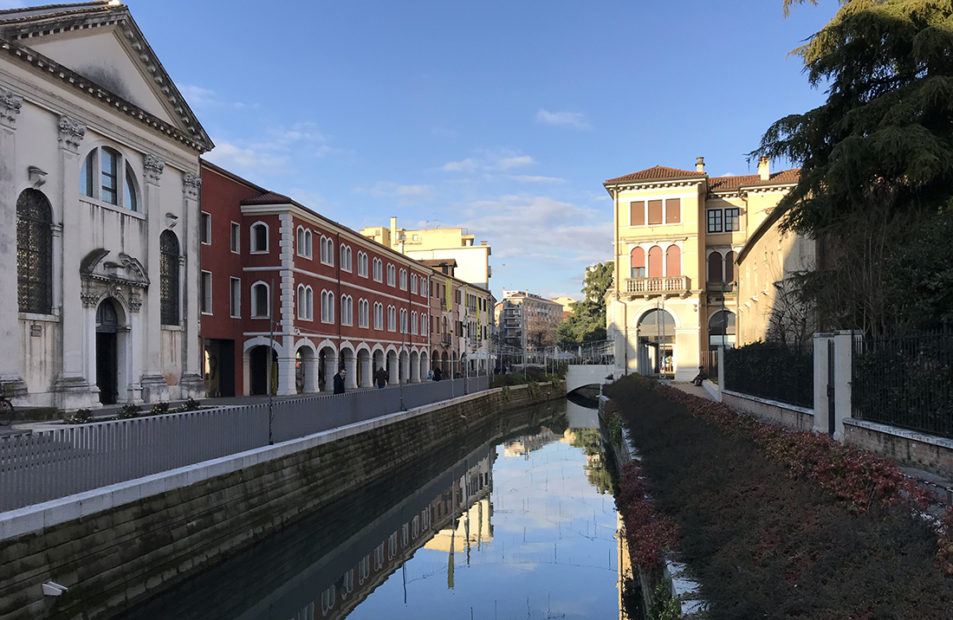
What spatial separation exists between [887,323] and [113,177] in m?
21.4

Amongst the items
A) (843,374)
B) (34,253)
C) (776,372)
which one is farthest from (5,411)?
(776,372)

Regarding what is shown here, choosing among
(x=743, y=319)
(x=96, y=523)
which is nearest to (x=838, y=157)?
(x=96, y=523)

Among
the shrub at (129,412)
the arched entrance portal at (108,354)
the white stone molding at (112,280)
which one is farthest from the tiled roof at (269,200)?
the shrub at (129,412)

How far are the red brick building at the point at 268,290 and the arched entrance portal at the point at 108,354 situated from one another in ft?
18.7

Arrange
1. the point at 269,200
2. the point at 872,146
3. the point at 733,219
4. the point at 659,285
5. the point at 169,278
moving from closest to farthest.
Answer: the point at 872,146 → the point at 169,278 → the point at 269,200 → the point at 659,285 → the point at 733,219

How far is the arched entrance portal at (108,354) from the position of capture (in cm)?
2173

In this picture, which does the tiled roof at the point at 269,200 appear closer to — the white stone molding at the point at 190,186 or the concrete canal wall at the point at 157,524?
the white stone molding at the point at 190,186

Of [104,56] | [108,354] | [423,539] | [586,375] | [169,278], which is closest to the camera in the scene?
[423,539]

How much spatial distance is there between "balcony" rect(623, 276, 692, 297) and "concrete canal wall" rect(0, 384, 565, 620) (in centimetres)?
3246

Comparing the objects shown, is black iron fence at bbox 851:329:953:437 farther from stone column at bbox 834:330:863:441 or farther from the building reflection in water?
the building reflection in water

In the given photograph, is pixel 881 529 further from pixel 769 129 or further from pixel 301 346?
pixel 301 346

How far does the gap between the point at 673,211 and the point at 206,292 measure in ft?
104

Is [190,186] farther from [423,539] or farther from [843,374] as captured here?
[843,374]

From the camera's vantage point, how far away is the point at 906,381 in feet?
31.6
